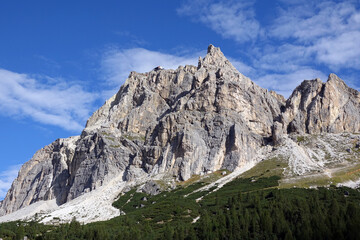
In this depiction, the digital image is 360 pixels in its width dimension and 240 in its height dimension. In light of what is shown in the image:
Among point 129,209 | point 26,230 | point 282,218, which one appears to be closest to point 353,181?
point 282,218

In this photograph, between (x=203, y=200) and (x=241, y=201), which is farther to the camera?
(x=203, y=200)

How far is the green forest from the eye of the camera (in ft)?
443

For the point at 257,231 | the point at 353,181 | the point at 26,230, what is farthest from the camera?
the point at 353,181

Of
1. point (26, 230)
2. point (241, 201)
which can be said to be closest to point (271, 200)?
point (241, 201)

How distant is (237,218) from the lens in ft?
488

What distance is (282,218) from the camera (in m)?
142

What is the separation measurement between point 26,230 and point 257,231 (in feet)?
271

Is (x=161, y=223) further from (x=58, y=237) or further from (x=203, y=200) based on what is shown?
(x=58, y=237)

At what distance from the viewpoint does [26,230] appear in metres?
166

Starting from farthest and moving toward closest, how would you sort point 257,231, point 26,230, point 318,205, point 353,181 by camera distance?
point 353,181
point 26,230
point 318,205
point 257,231

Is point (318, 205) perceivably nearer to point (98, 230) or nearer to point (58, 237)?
point (98, 230)

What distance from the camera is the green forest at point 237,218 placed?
443 feet

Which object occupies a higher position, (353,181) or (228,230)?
(353,181)

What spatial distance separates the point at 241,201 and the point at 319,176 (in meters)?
41.3
